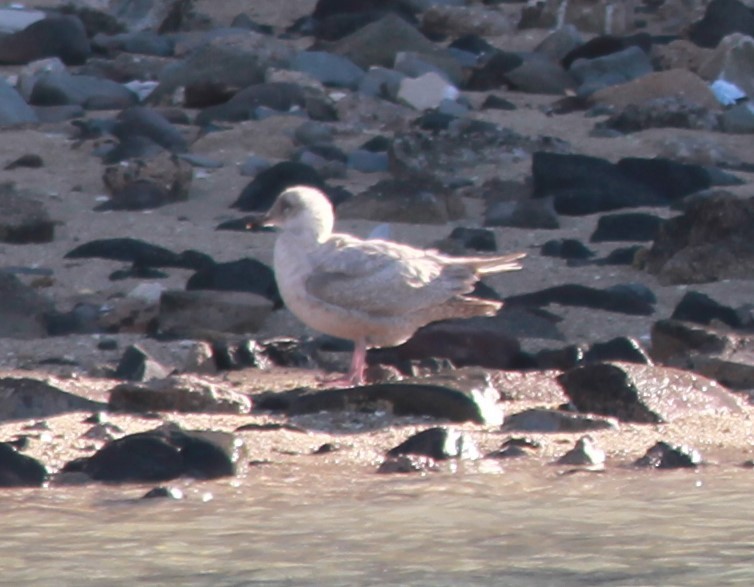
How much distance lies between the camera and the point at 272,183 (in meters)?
9.64

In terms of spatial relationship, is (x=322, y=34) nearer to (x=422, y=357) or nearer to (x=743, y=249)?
(x=743, y=249)

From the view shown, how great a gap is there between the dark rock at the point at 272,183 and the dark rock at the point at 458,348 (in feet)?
8.58

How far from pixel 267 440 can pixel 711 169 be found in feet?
16.8

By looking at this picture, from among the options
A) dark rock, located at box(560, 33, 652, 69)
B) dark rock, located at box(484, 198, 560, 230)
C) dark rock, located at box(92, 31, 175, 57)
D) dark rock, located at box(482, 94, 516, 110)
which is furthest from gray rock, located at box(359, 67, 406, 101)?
dark rock, located at box(484, 198, 560, 230)

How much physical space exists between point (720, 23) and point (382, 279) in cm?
929

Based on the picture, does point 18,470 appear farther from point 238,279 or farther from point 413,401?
point 238,279

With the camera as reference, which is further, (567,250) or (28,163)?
(28,163)

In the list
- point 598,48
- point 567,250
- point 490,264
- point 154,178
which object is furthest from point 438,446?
point 598,48

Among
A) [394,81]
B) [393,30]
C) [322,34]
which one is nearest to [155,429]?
[394,81]

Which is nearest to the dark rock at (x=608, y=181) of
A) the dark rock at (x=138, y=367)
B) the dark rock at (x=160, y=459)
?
the dark rock at (x=138, y=367)

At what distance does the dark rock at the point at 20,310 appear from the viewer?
23.7 ft

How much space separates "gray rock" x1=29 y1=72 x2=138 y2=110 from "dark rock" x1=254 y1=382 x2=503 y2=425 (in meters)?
6.48

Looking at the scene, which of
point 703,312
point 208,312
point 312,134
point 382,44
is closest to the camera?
point 208,312

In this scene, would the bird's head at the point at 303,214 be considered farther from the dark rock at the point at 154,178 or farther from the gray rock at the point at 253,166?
the gray rock at the point at 253,166
